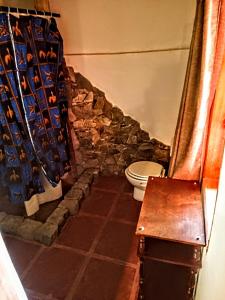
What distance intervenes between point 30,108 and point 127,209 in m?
1.35

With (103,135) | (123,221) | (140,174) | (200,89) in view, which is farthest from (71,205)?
(200,89)

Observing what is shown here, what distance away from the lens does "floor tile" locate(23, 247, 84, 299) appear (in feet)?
5.19

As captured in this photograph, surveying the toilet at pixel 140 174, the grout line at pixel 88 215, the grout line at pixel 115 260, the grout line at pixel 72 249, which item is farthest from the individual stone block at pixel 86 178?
the grout line at pixel 115 260

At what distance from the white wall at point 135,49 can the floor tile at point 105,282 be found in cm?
151

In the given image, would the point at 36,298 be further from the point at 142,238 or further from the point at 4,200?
the point at 4,200

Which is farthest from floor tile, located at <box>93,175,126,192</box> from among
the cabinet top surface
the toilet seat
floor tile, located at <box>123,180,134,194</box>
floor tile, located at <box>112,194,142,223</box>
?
the cabinet top surface

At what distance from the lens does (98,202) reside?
2461mm

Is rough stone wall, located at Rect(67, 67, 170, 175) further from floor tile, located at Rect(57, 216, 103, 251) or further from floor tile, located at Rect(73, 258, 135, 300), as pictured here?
floor tile, located at Rect(73, 258, 135, 300)

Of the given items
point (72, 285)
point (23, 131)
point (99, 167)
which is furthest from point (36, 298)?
point (99, 167)

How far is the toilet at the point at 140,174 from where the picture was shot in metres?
2.20

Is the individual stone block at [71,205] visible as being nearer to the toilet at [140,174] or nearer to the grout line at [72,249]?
the grout line at [72,249]

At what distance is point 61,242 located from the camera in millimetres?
1967

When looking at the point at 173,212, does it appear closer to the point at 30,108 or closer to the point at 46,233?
the point at 46,233

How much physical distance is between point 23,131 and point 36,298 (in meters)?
1.25
